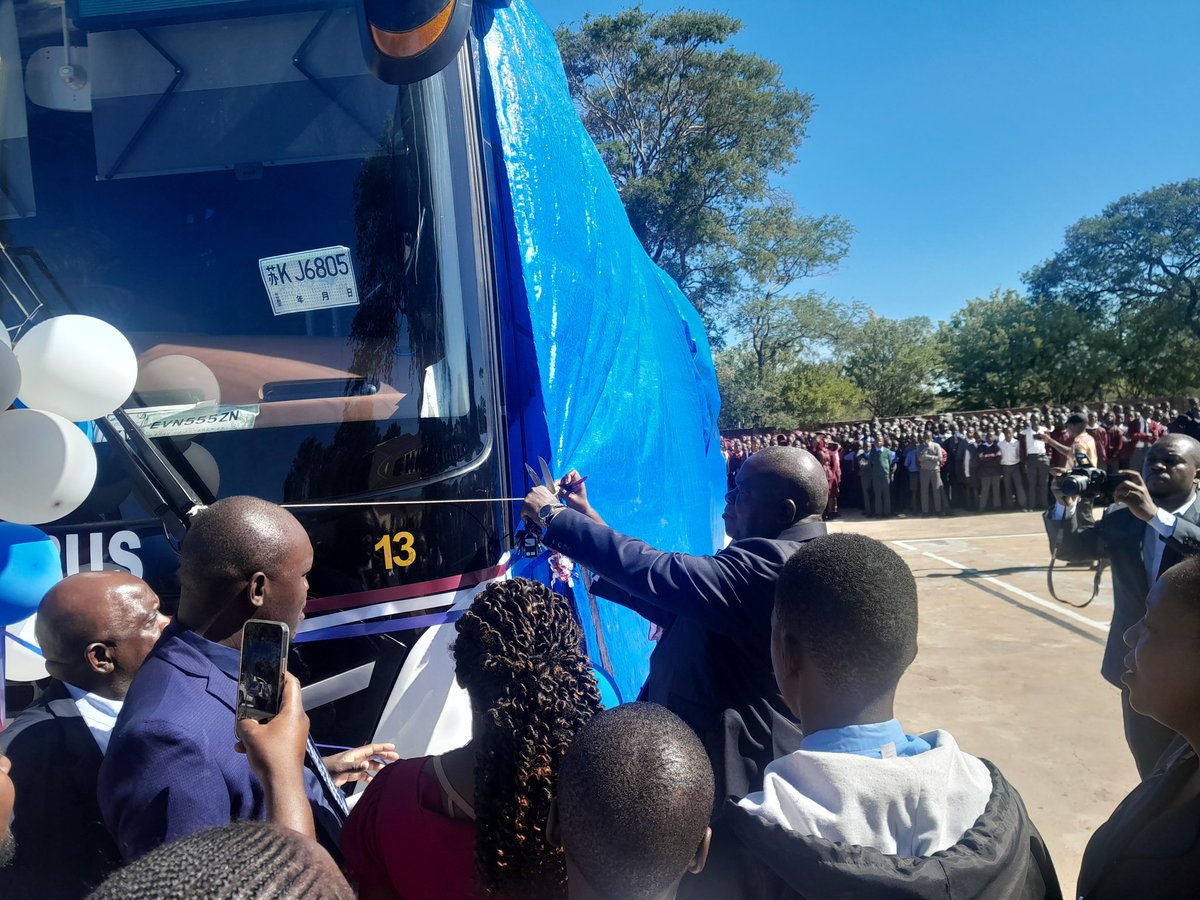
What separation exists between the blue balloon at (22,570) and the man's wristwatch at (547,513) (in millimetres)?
1120

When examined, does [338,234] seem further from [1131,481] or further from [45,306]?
[1131,481]

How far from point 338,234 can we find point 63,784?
147 cm

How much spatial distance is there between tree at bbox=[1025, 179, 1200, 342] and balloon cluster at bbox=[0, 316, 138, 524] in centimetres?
4162

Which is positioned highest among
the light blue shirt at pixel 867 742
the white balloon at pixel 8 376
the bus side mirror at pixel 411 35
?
the bus side mirror at pixel 411 35

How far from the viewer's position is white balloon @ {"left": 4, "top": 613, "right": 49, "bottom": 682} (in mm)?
1933

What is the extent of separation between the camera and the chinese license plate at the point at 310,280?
2.22 metres

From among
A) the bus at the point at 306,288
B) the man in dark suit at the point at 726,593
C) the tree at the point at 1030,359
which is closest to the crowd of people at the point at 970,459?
the man in dark suit at the point at 726,593

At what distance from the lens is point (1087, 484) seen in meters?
3.92

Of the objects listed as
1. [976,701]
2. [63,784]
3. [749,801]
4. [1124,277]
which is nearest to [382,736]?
[63,784]

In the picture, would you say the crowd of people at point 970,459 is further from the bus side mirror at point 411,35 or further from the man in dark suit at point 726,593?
the bus side mirror at point 411,35

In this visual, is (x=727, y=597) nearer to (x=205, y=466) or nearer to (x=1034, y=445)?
(x=205, y=466)

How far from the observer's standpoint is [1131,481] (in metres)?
3.29

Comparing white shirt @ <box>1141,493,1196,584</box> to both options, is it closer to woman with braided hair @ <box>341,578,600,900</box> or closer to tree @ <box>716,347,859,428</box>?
woman with braided hair @ <box>341,578,600,900</box>

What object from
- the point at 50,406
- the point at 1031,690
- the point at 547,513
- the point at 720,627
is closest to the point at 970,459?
the point at 1031,690
